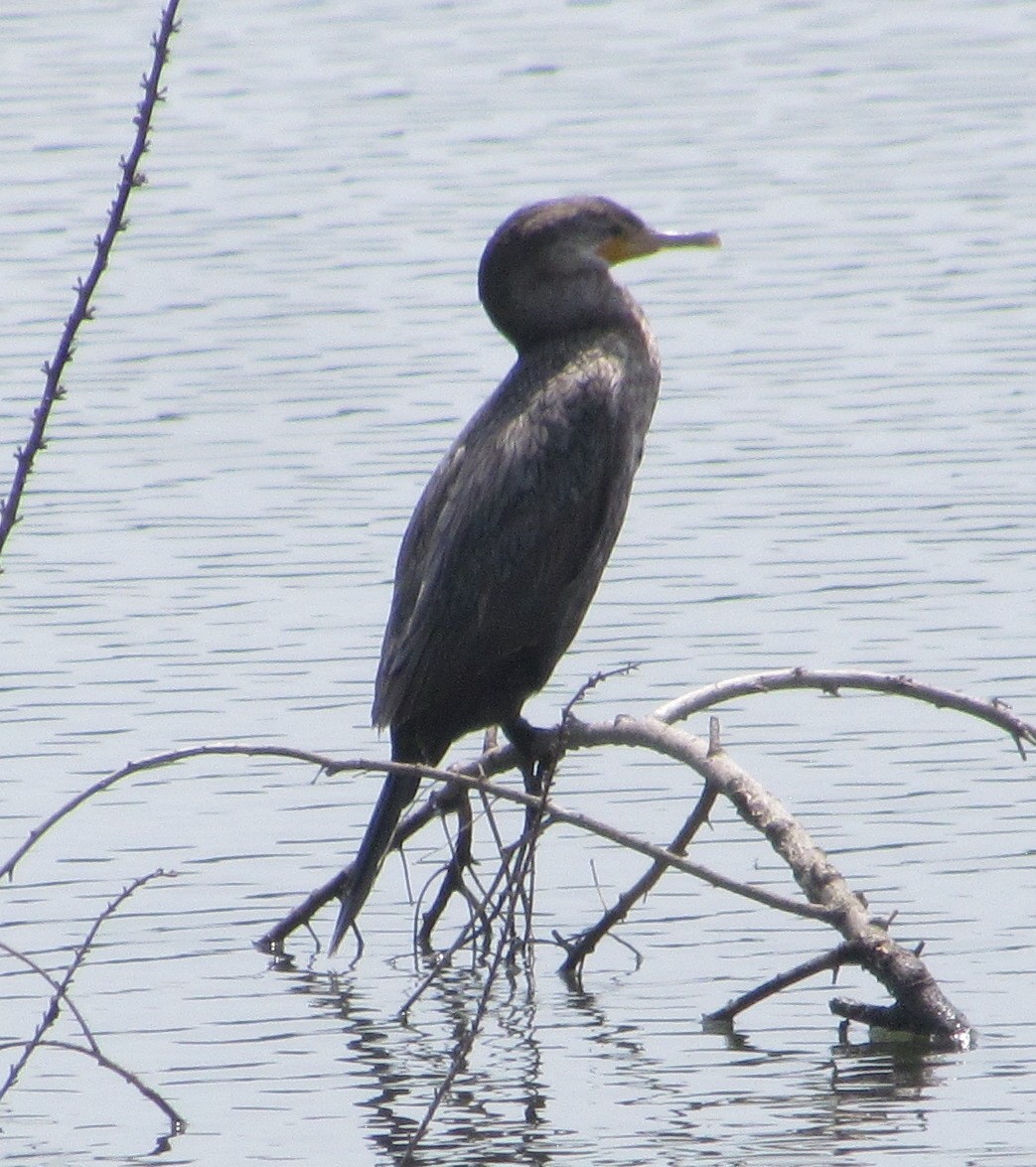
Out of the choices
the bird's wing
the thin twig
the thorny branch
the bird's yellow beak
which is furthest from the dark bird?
the thorny branch

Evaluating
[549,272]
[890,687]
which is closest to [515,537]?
[549,272]

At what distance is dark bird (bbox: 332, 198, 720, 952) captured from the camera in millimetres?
6590

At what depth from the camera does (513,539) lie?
6.65 metres

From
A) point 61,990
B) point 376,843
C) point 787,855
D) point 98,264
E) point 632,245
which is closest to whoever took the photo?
point 98,264

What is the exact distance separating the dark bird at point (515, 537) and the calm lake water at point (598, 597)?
68 cm

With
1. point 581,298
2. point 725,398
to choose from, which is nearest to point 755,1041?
point 581,298

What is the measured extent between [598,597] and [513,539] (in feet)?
11.1

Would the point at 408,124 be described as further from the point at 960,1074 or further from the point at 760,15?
the point at 960,1074

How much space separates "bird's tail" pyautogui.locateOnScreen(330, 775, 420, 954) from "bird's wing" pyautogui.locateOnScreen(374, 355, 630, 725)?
16 centimetres

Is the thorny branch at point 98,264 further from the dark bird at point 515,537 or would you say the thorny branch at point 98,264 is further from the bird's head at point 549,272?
the bird's head at point 549,272

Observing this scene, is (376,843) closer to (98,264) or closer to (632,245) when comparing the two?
(632,245)

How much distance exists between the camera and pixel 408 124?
19250 mm

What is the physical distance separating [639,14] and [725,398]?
10522 mm

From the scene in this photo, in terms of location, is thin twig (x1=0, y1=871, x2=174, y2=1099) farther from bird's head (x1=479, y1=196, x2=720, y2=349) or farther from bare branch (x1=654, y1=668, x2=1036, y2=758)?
bird's head (x1=479, y1=196, x2=720, y2=349)
